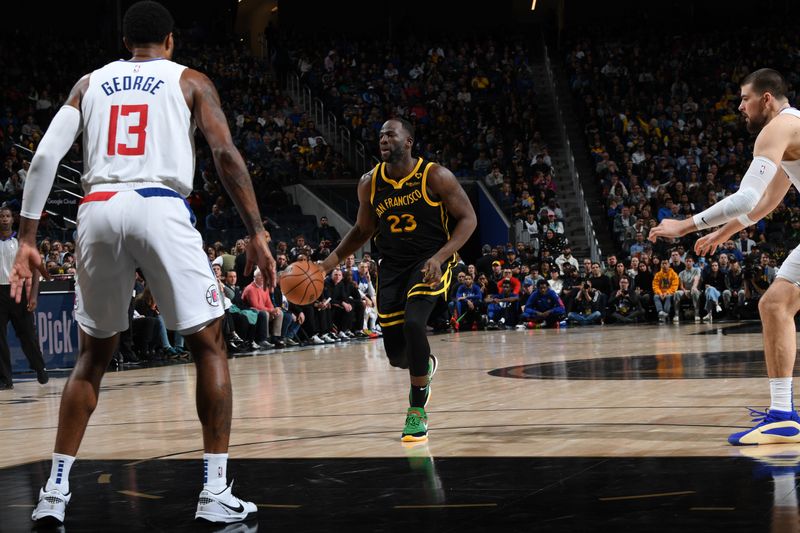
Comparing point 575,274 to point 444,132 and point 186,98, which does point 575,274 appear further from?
point 186,98

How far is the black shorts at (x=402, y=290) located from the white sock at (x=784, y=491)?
248 centimetres

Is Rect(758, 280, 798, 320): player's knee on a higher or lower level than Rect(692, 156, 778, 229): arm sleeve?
lower

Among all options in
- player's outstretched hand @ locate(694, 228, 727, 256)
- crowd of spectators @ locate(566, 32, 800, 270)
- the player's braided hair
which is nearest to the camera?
the player's braided hair

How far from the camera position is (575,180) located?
25266mm

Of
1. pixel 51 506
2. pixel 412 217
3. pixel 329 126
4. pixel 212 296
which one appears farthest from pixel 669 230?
pixel 329 126

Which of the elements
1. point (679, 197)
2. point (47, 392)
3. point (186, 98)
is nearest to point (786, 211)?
point (679, 197)

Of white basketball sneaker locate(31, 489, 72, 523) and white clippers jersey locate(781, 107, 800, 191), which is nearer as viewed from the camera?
white basketball sneaker locate(31, 489, 72, 523)

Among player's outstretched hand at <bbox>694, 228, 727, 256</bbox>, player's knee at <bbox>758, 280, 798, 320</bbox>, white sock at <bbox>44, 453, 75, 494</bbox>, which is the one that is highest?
player's outstretched hand at <bbox>694, 228, 727, 256</bbox>

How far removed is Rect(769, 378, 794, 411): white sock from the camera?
5.46 m

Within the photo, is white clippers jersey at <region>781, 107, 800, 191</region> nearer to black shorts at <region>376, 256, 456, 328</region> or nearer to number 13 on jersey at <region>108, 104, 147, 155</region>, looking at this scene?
black shorts at <region>376, 256, 456, 328</region>

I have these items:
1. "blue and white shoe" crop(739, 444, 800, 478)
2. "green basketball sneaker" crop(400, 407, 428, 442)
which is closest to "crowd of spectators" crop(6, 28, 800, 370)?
"green basketball sneaker" crop(400, 407, 428, 442)

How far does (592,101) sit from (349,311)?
11.9 m

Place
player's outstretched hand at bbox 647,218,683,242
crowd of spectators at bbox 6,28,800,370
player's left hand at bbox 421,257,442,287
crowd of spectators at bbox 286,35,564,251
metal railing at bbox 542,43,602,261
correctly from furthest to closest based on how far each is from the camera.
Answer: crowd of spectators at bbox 286,35,564,251
metal railing at bbox 542,43,602,261
crowd of spectators at bbox 6,28,800,370
player's left hand at bbox 421,257,442,287
player's outstretched hand at bbox 647,218,683,242

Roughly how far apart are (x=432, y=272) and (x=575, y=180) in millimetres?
19650
